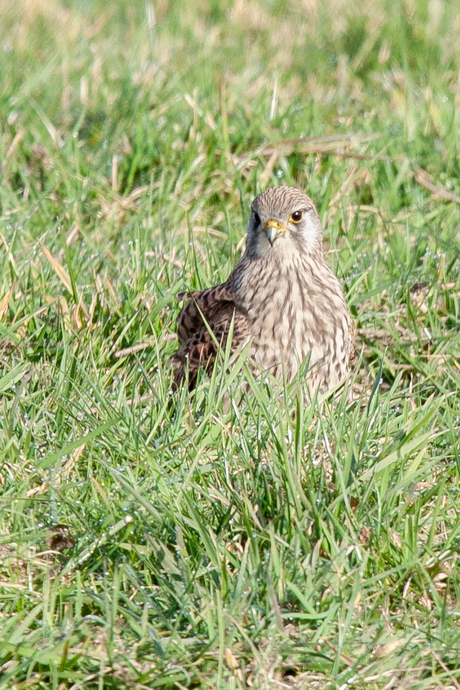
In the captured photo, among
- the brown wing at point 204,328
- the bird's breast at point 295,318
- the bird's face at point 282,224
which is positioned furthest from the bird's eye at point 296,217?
the brown wing at point 204,328

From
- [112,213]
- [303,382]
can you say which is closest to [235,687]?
[303,382]

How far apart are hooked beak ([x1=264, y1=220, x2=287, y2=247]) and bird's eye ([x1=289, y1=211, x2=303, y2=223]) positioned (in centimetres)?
6

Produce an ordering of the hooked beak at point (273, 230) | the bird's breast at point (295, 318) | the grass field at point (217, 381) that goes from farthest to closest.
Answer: the hooked beak at point (273, 230) → the bird's breast at point (295, 318) → the grass field at point (217, 381)

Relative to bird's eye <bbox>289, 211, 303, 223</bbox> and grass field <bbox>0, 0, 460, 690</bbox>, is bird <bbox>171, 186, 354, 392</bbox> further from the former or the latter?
grass field <bbox>0, 0, 460, 690</bbox>

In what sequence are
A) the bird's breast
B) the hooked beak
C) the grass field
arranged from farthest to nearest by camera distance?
the hooked beak < the bird's breast < the grass field

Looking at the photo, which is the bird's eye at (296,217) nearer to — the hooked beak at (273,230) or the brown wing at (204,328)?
the hooked beak at (273,230)

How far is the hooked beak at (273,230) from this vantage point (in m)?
4.23

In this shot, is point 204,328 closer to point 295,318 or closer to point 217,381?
point 295,318

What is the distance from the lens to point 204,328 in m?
4.18

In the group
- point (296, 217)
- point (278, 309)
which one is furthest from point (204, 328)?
point (296, 217)

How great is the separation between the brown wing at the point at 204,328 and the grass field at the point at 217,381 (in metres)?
0.11

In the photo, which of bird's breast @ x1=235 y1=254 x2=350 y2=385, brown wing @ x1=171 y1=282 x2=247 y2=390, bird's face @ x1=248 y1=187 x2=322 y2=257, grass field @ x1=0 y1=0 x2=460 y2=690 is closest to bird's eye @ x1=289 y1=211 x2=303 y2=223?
bird's face @ x1=248 y1=187 x2=322 y2=257

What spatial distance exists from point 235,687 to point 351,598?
1.29 feet

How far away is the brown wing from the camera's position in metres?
4.08
